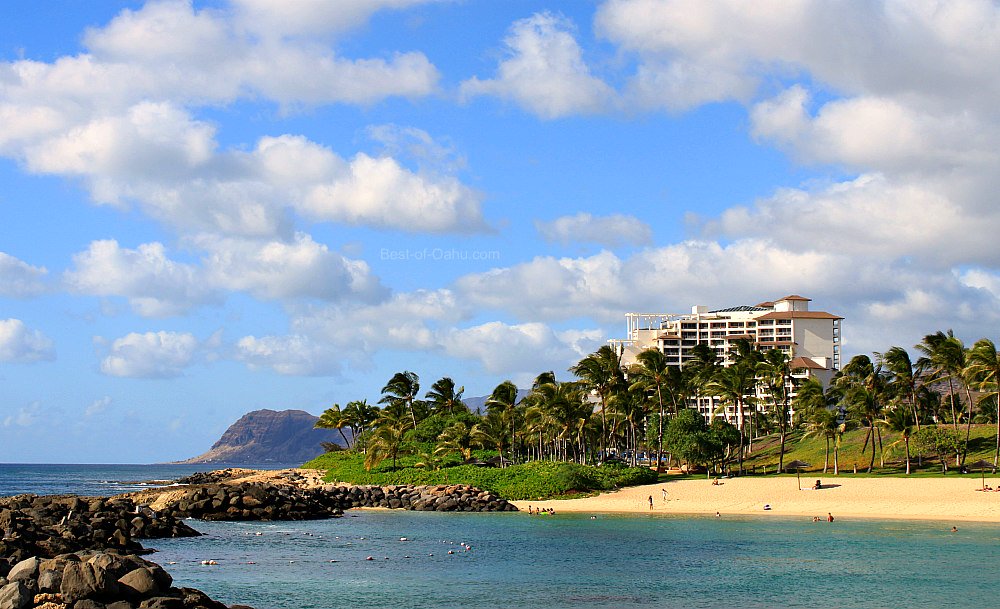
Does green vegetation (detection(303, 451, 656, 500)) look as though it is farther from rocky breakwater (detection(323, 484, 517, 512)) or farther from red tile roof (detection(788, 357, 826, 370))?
red tile roof (detection(788, 357, 826, 370))

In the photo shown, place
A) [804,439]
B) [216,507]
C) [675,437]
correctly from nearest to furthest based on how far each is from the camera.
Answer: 1. [216,507]
2. [675,437]
3. [804,439]

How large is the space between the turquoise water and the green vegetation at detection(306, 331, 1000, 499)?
20.0 metres

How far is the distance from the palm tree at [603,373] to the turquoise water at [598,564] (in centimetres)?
2548

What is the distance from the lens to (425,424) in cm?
10600

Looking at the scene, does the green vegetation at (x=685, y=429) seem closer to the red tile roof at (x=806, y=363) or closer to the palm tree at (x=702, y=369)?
the palm tree at (x=702, y=369)

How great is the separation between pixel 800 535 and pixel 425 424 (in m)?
58.7

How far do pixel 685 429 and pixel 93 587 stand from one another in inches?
2589

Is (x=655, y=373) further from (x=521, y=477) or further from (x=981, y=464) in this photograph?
(x=981, y=464)

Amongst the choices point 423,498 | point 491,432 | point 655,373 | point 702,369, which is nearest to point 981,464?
point 655,373

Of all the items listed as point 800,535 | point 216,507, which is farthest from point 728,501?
point 216,507

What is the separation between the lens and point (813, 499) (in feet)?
230

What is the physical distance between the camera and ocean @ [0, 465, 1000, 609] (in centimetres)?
3325

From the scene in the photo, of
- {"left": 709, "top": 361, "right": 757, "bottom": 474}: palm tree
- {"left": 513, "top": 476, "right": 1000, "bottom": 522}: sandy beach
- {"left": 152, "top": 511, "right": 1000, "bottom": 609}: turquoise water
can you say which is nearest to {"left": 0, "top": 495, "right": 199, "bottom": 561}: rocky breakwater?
{"left": 152, "top": 511, "right": 1000, "bottom": 609}: turquoise water

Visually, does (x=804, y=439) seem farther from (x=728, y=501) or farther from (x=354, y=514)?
(x=354, y=514)
